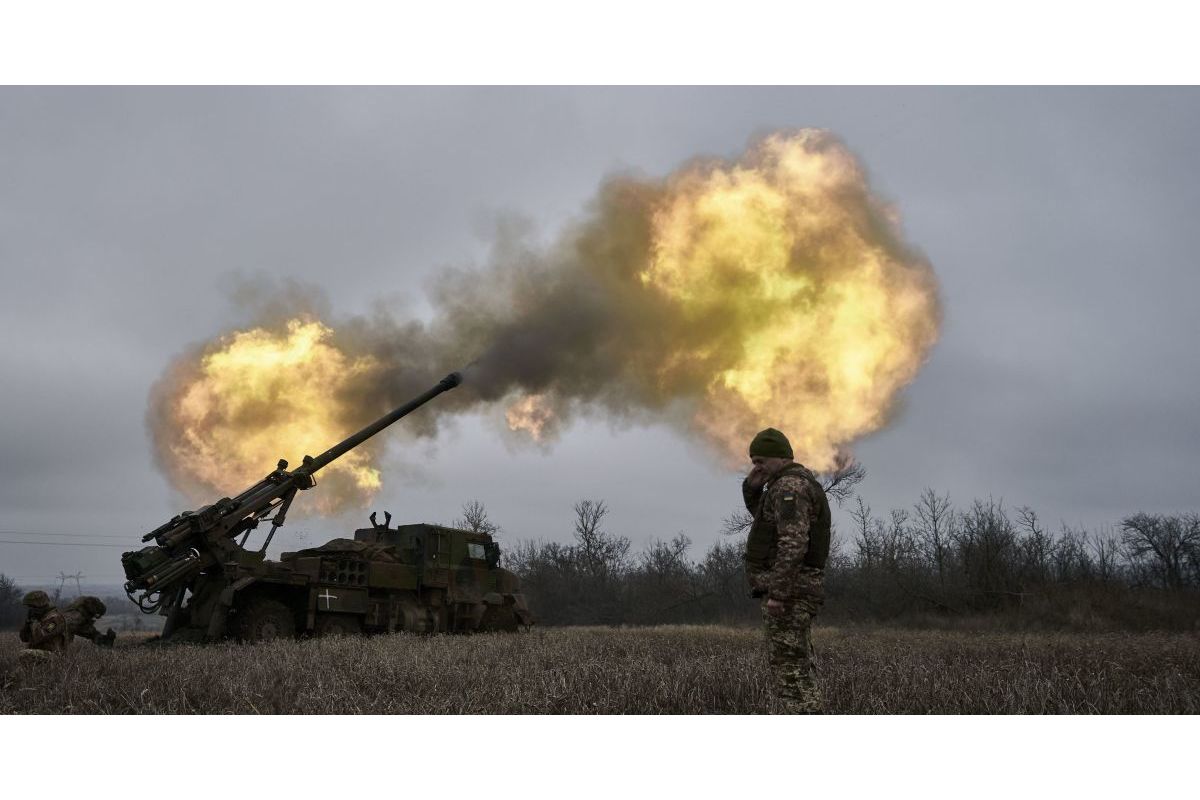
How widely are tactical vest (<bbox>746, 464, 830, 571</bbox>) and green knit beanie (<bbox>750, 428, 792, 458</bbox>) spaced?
0.14 m

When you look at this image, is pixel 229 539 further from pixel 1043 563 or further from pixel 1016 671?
pixel 1043 563

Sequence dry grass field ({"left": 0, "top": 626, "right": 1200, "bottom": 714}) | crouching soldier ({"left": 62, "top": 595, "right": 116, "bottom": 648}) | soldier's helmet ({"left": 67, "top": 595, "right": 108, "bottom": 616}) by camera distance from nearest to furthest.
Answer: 1. dry grass field ({"left": 0, "top": 626, "right": 1200, "bottom": 714})
2. crouching soldier ({"left": 62, "top": 595, "right": 116, "bottom": 648})
3. soldier's helmet ({"left": 67, "top": 595, "right": 108, "bottom": 616})

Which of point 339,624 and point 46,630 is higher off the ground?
point 46,630

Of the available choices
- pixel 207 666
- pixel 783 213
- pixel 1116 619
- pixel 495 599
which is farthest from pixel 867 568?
pixel 207 666

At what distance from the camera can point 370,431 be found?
15.5m

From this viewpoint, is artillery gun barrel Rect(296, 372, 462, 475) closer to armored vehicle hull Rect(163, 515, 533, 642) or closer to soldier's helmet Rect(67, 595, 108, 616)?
armored vehicle hull Rect(163, 515, 533, 642)

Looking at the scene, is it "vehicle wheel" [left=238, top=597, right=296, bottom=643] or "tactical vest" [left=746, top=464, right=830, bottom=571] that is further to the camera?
"vehicle wheel" [left=238, top=597, right=296, bottom=643]

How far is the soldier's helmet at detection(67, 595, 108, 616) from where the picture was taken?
1127 centimetres

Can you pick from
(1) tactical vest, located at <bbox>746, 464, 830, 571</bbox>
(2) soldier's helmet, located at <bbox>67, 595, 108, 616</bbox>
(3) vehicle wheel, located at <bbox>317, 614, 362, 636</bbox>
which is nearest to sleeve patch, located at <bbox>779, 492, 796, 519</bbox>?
(1) tactical vest, located at <bbox>746, 464, 830, 571</bbox>

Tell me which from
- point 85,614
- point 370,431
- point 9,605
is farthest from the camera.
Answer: point 9,605

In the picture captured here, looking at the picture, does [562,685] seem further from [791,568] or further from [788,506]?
[788,506]

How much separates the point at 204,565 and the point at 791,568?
37.2ft

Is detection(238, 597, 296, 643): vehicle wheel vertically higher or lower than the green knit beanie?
lower

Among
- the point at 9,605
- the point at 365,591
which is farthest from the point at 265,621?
the point at 9,605
